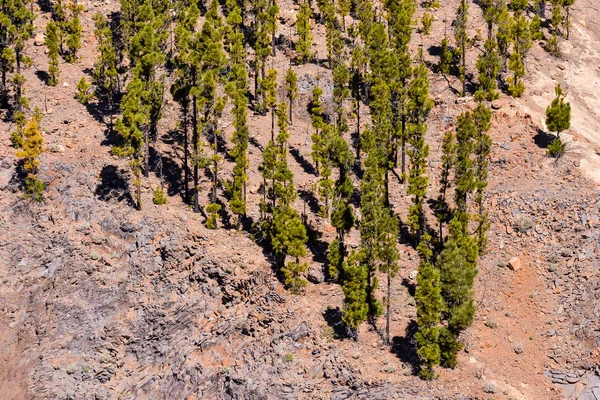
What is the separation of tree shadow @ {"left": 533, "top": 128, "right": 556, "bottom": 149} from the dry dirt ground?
341 millimetres

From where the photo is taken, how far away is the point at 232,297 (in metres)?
56.3

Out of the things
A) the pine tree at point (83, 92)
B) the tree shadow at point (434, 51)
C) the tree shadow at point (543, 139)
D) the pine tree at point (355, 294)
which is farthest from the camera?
the tree shadow at point (434, 51)

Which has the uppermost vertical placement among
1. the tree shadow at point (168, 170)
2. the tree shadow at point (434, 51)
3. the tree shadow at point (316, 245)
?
the tree shadow at point (434, 51)

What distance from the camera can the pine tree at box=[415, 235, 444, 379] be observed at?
48969 millimetres

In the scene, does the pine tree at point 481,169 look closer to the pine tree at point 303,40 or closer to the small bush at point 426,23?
the pine tree at point 303,40

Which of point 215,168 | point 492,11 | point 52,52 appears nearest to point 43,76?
point 52,52

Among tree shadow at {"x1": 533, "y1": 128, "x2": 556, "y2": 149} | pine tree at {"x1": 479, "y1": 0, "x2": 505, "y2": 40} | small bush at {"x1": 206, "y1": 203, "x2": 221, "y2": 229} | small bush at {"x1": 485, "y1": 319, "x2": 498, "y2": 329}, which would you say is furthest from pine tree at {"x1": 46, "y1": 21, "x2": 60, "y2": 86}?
tree shadow at {"x1": 533, "y1": 128, "x2": 556, "y2": 149}

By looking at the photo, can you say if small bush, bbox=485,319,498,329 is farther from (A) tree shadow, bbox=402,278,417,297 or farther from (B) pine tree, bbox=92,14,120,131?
(B) pine tree, bbox=92,14,120,131

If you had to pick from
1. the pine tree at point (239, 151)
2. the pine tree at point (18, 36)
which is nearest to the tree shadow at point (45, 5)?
the pine tree at point (18, 36)

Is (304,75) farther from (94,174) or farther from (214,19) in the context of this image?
(94,174)

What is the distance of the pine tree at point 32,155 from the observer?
64.2 metres

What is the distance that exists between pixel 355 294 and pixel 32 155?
36.4 metres

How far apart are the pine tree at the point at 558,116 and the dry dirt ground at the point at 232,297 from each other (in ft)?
7.83

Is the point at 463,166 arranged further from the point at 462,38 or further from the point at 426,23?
the point at 426,23
